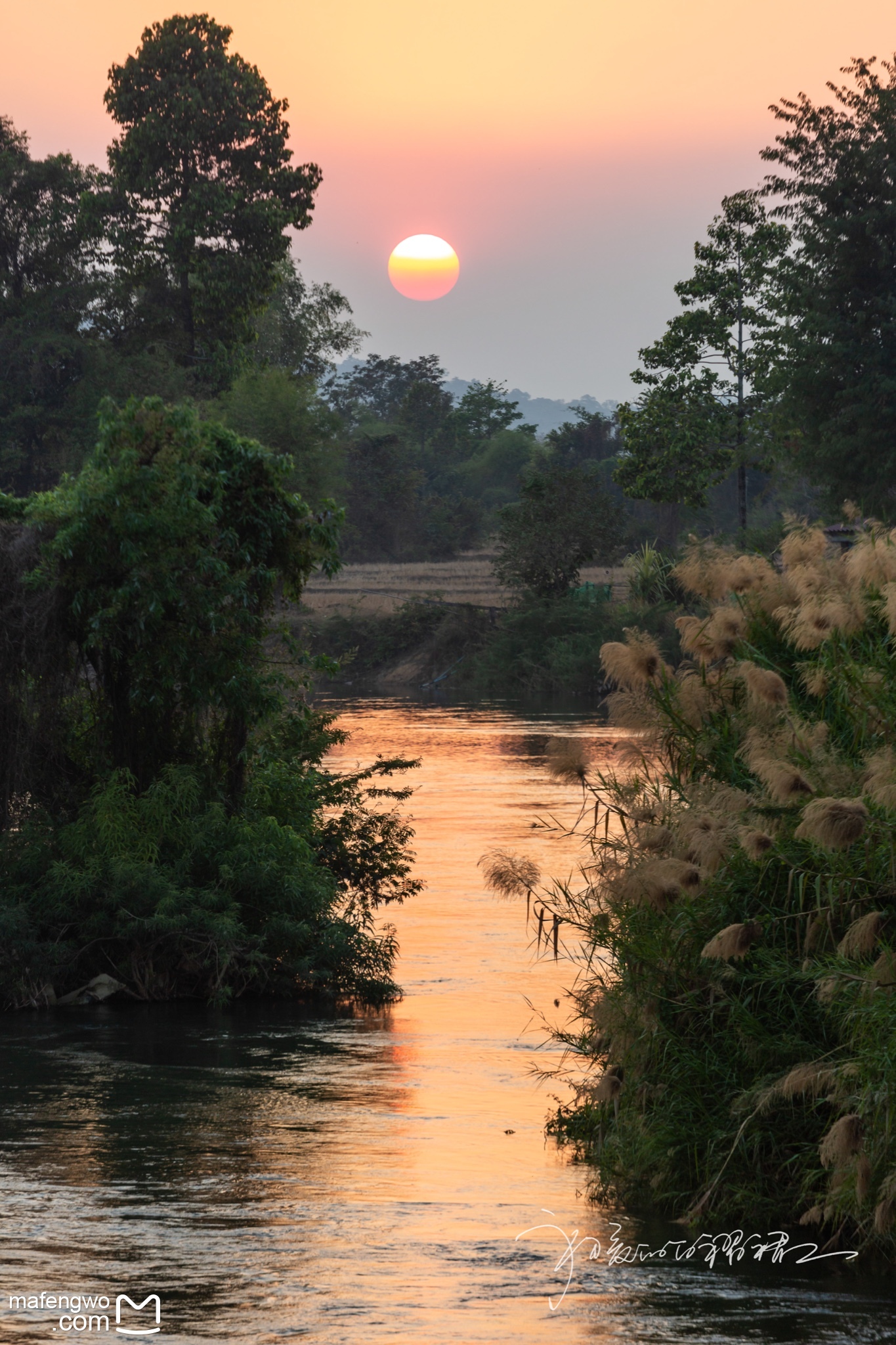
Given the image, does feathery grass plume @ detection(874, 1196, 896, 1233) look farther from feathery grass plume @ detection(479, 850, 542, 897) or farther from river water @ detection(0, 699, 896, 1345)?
feathery grass plume @ detection(479, 850, 542, 897)

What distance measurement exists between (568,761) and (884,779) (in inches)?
109

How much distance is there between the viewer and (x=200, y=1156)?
33.2 ft

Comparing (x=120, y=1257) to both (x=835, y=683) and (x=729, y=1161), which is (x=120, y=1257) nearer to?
(x=729, y=1161)

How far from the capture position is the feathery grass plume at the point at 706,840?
28.1 ft

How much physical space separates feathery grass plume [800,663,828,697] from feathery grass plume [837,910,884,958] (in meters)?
1.61

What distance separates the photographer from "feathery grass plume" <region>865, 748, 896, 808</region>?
748 cm

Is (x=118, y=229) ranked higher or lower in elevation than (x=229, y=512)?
higher

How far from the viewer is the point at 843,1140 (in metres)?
7.52

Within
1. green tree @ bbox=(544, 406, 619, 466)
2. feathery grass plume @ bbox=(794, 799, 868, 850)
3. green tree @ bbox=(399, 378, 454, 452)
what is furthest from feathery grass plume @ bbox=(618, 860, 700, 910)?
green tree @ bbox=(399, 378, 454, 452)

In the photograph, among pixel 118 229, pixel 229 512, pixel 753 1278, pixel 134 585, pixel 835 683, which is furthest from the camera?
pixel 118 229

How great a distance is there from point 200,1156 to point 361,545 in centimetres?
8892

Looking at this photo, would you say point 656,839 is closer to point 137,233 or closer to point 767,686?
point 767,686

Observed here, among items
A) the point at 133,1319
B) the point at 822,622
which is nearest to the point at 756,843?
the point at 822,622

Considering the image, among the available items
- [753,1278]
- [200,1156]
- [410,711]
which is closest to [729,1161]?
[753,1278]
